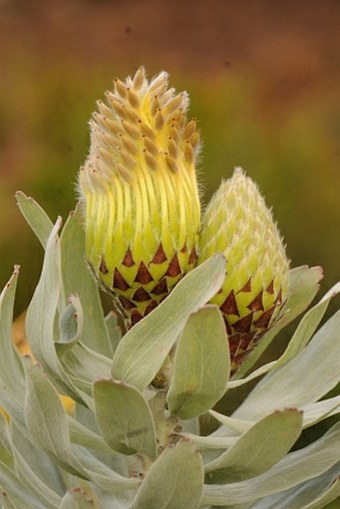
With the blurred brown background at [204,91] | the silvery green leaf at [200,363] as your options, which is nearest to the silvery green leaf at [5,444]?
the silvery green leaf at [200,363]

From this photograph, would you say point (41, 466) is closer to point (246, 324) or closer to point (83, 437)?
point (83, 437)

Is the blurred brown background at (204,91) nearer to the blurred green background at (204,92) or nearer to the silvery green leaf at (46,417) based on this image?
the blurred green background at (204,92)

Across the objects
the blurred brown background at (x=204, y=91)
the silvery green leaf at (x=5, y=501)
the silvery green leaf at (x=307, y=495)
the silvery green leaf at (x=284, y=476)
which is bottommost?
the silvery green leaf at (x=307, y=495)

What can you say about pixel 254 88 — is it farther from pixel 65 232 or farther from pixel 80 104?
pixel 65 232

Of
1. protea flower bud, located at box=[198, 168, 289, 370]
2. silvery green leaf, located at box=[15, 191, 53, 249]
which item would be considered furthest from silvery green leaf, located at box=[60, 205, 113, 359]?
protea flower bud, located at box=[198, 168, 289, 370]

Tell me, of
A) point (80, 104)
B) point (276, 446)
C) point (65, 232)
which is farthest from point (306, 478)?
point (80, 104)

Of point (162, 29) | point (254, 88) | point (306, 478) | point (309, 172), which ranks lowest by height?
point (306, 478)
